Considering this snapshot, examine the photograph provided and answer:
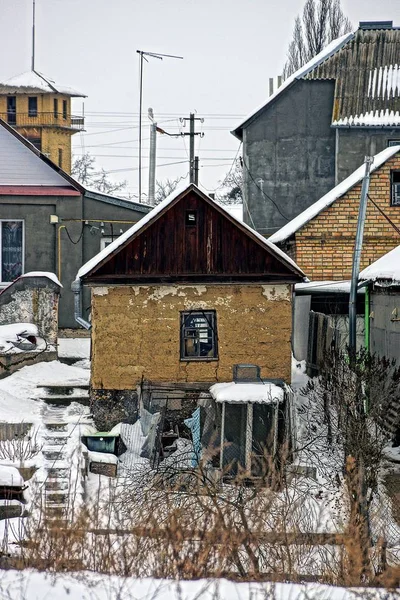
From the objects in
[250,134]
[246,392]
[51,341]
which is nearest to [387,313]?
[246,392]

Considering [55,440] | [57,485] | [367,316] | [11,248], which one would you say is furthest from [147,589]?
[11,248]

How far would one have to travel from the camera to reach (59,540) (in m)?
9.05

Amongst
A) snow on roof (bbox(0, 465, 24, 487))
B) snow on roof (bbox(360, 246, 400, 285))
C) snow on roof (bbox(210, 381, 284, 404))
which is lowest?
snow on roof (bbox(0, 465, 24, 487))

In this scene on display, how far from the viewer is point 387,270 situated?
15891 millimetres

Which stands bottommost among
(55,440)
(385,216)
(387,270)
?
(55,440)

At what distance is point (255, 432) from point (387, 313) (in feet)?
10.1

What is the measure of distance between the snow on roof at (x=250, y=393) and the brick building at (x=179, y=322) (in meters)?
1.57

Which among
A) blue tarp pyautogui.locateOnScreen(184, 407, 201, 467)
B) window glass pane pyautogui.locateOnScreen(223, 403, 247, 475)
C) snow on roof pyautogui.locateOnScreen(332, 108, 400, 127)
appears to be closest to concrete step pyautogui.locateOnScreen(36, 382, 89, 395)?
blue tarp pyautogui.locateOnScreen(184, 407, 201, 467)

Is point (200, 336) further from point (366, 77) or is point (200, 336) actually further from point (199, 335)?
point (366, 77)

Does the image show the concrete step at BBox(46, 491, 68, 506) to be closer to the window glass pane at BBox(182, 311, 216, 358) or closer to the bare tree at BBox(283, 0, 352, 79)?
the window glass pane at BBox(182, 311, 216, 358)

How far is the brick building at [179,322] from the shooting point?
17922 mm

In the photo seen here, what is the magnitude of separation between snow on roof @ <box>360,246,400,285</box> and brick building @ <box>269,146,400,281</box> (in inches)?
145

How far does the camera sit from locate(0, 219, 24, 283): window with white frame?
84.1 ft

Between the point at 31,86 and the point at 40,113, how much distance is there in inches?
81.9
